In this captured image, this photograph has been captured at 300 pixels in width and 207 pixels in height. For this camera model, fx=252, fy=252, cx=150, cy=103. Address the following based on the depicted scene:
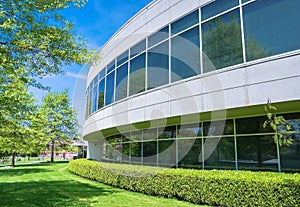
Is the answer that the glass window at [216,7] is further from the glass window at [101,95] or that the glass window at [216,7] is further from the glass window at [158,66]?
the glass window at [101,95]

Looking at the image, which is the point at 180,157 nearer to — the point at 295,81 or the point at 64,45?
the point at 295,81

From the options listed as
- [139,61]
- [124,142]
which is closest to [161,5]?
[139,61]

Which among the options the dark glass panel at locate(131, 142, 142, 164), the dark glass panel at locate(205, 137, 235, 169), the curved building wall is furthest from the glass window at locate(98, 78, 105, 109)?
the dark glass panel at locate(205, 137, 235, 169)

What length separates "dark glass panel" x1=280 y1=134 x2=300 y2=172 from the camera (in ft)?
28.9

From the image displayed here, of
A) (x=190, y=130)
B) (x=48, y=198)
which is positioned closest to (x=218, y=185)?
(x=190, y=130)

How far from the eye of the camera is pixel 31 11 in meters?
7.98

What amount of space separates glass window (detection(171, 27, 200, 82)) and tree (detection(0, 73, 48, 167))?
6.62 meters

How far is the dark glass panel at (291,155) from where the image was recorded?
8812mm

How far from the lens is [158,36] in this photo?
13359 mm

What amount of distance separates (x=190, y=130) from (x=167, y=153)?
6.91 feet

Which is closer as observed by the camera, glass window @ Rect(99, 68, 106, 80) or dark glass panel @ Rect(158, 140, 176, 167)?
dark glass panel @ Rect(158, 140, 176, 167)

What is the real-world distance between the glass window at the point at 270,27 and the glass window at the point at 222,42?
0.39m

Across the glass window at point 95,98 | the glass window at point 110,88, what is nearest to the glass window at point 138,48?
the glass window at point 110,88

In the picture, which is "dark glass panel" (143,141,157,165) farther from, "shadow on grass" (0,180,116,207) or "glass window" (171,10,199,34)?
"glass window" (171,10,199,34)
